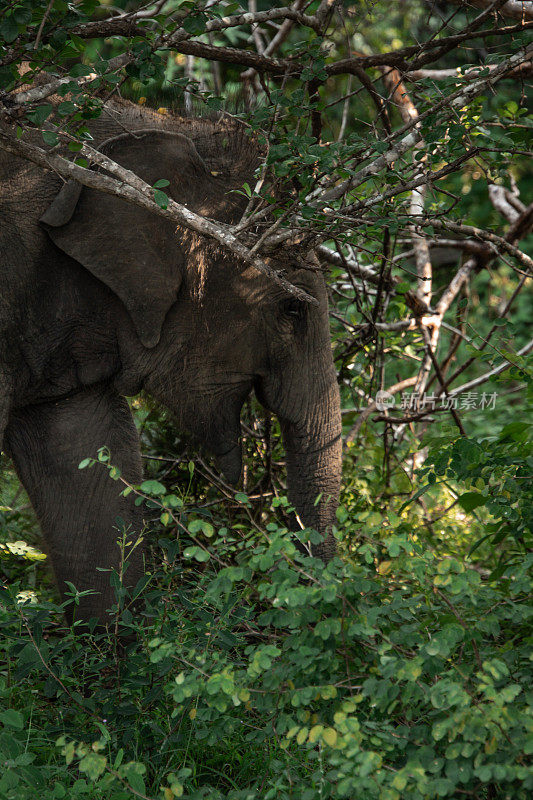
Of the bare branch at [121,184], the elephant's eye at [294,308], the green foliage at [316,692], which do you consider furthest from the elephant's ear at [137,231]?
the green foliage at [316,692]

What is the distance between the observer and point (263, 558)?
1.84m

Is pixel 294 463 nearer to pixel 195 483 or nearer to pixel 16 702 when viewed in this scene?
pixel 195 483

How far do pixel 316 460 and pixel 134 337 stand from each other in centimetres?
84

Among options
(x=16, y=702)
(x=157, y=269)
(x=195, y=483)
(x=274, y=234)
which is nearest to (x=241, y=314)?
(x=157, y=269)

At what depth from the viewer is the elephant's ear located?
3043 mm

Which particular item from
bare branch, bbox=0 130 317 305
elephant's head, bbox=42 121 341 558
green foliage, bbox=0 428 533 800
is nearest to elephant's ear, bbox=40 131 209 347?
elephant's head, bbox=42 121 341 558

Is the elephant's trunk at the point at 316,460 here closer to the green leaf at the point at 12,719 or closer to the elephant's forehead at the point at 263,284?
the elephant's forehead at the point at 263,284

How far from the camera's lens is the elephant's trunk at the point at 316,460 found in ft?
11.4

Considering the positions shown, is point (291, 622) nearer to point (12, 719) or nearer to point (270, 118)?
point (12, 719)

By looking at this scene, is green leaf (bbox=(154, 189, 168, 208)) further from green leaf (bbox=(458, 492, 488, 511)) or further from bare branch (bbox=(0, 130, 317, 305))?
green leaf (bbox=(458, 492, 488, 511))

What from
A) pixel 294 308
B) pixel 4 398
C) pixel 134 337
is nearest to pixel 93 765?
pixel 4 398

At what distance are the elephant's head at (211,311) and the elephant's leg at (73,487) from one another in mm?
317

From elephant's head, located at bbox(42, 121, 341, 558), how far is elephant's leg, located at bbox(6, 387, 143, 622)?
317 mm

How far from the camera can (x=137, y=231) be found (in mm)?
3092
